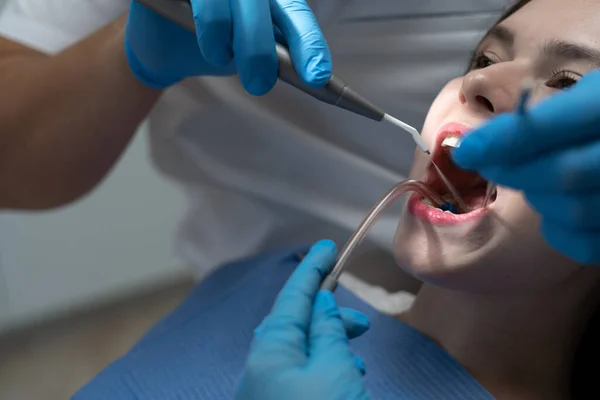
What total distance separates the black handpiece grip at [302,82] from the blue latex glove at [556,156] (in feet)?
0.72

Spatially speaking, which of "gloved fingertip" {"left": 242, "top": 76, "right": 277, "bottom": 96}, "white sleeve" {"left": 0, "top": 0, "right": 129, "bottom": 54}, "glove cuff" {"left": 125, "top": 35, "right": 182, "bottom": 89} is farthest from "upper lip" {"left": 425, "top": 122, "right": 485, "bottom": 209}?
"white sleeve" {"left": 0, "top": 0, "right": 129, "bottom": 54}

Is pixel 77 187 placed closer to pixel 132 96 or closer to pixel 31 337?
pixel 132 96

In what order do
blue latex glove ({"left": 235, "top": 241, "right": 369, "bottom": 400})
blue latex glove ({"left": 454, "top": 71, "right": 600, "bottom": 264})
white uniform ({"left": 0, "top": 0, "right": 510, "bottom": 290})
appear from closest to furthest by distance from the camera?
blue latex glove ({"left": 454, "top": 71, "right": 600, "bottom": 264}) → blue latex glove ({"left": 235, "top": 241, "right": 369, "bottom": 400}) → white uniform ({"left": 0, "top": 0, "right": 510, "bottom": 290})

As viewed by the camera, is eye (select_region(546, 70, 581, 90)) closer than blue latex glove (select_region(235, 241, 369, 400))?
No

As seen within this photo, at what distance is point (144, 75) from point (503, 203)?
594 mm

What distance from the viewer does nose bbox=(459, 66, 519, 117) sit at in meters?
0.79

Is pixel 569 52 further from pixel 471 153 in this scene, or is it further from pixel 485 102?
pixel 471 153

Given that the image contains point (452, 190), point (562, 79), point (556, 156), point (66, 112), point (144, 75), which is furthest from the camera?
point (66, 112)

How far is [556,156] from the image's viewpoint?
57cm

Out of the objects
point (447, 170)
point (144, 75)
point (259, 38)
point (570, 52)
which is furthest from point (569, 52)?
point (144, 75)

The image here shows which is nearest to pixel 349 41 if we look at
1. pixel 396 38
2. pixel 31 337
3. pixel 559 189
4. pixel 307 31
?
pixel 396 38

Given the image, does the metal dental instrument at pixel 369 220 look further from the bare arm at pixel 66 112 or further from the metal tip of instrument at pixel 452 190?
the bare arm at pixel 66 112

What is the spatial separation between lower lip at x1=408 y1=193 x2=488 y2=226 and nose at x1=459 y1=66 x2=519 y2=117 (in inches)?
5.1

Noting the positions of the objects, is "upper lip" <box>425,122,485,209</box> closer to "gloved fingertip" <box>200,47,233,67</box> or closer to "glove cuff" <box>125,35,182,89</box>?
"gloved fingertip" <box>200,47,233,67</box>
